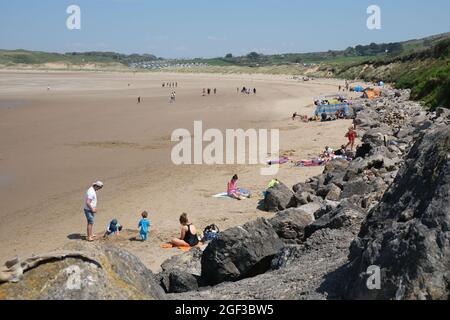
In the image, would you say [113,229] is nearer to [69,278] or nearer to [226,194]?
[226,194]

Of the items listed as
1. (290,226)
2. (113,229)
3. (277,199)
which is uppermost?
(290,226)

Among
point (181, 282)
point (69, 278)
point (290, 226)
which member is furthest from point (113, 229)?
point (69, 278)

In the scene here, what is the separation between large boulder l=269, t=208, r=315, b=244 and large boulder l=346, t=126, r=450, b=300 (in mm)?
3125

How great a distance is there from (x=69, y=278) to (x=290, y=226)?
5272mm

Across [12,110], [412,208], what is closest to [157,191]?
[412,208]

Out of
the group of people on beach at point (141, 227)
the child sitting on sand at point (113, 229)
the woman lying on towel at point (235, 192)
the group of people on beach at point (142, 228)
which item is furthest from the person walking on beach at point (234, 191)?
the child sitting on sand at point (113, 229)

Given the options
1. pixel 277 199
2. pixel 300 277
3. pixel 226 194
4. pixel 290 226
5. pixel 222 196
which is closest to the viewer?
pixel 300 277

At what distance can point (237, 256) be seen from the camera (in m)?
7.14

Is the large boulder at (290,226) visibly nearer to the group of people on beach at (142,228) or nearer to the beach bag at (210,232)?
the beach bag at (210,232)

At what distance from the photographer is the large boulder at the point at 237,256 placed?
706cm

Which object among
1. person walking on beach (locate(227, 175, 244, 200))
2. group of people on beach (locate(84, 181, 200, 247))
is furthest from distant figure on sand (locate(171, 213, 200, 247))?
person walking on beach (locate(227, 175, 244, 200))

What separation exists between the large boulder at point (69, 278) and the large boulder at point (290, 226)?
14.5 ft

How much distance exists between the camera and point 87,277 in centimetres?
416

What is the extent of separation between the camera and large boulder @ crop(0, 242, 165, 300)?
4.02m
